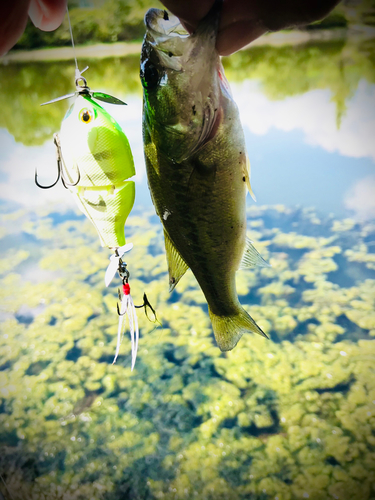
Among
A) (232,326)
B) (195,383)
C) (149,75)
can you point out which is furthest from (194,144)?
(195,383)

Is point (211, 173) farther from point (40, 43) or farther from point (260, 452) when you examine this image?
point (40, 43)

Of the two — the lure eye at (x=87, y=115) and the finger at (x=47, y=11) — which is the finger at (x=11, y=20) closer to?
the finger at (x=47, y=11)

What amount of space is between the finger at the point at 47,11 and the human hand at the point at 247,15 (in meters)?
0.36

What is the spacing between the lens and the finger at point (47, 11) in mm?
597

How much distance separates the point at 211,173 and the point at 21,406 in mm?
1890

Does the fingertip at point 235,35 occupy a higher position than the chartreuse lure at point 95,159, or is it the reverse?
the fingertip at point 235,35

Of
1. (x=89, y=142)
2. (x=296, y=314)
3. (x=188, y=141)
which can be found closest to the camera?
(x=188, y=141)

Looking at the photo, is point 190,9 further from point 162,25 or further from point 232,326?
point 232,326

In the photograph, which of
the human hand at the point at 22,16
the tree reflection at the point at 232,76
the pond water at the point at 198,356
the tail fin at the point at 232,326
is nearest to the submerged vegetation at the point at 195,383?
the pond water at the point at 198,356

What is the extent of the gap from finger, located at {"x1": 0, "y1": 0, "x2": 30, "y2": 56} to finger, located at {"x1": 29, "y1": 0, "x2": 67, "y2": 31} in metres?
0.08

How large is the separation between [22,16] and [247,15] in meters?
0.41

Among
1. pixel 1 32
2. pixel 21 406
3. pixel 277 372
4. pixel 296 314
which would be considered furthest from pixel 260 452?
pixel 1 32

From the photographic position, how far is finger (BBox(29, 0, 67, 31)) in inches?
23.5

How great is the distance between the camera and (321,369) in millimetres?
1627
